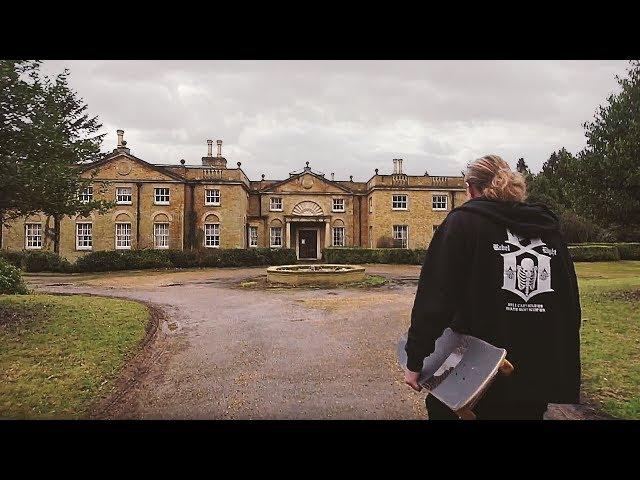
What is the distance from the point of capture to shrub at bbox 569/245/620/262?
928 inches

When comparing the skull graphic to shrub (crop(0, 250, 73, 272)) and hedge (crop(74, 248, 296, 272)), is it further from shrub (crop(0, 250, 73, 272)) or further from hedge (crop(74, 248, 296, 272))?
shrub (crop(0, 250, 73, 272))

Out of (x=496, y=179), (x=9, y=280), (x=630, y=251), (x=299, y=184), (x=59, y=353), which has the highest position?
(x=299, y=184)

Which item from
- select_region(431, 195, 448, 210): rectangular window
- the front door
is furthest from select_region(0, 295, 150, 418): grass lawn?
select_region(431, 195, 448, 210): rectangular window

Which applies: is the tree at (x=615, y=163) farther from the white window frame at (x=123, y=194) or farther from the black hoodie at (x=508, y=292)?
the white window frame at (x=123, y=194)

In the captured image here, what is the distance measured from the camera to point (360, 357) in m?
5.65

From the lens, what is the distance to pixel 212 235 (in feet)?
92.3

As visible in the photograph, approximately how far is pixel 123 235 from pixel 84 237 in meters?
2.46

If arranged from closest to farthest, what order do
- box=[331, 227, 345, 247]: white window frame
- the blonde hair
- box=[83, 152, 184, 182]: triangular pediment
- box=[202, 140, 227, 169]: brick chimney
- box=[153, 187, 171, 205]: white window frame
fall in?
the blonde hair < box=[83, 152, 184, 182]: triangular pediment < box=[153, 187, 171, 205]: white window frame < box=[331, 227, 345, 247]: white window frame < box=[202, 140, 227, 169]: brick chimney

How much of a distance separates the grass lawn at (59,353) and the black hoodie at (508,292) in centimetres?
364

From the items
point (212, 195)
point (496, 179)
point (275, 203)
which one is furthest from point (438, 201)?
point (496, 179)

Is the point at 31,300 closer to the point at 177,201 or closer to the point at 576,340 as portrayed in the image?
the point at 576,340

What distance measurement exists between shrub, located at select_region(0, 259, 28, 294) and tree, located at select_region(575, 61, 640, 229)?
44.3 feet

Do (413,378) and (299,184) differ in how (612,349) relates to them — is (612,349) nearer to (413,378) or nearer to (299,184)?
(413,378)

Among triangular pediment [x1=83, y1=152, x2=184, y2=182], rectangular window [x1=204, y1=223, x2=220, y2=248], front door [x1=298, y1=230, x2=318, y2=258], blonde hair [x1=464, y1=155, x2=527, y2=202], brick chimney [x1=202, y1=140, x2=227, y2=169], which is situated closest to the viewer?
blonde hair [x1=464, y1=155, x2=527, y2=202]
